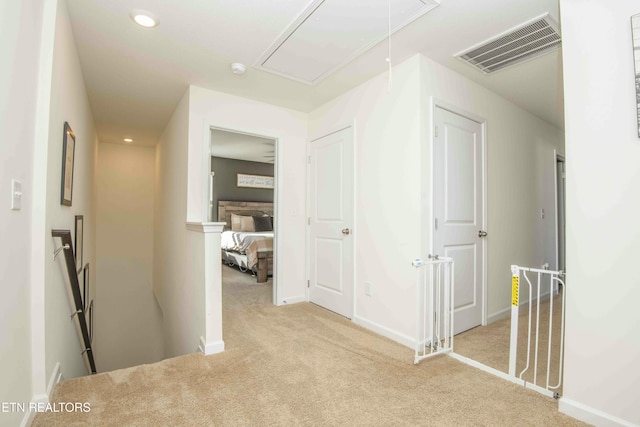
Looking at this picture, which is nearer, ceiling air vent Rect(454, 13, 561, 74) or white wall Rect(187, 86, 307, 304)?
A: ceiling air vent Rect(454, 13, 561, 74)

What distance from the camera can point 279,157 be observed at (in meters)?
3.62

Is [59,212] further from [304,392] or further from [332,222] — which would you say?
[332,222]

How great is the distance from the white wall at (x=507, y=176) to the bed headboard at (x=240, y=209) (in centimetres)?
539

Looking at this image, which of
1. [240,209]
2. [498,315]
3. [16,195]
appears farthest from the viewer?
[240,209]

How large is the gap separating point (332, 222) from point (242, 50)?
1.88 metres

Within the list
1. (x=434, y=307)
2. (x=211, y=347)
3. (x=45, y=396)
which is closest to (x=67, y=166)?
(x=45, y=396)

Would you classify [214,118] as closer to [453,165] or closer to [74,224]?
[74,224]

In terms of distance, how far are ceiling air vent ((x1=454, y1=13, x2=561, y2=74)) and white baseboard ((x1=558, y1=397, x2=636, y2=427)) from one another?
2.31 metres

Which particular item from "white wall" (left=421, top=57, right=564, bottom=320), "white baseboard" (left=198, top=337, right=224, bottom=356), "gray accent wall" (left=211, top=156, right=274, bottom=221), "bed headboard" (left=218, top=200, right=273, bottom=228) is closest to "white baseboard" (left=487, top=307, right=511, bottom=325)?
"white wall" (left=421, top=57, right=564, bottom=320)

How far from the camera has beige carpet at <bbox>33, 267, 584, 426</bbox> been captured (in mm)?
1532

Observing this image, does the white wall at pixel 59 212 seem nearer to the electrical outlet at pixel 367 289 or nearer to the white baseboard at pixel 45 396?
the white baseboard at pixel 45 396

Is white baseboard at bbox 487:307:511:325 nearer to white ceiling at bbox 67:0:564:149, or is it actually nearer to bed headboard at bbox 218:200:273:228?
white ceiling at bbox 67:0:564:149

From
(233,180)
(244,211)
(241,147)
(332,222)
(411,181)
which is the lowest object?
(332,222)

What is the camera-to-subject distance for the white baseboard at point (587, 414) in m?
1.43
